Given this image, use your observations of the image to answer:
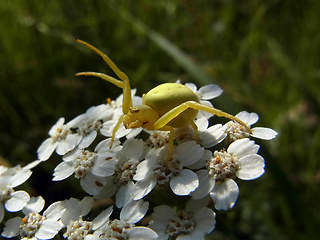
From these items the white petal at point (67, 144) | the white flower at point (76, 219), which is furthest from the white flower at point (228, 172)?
the white petal at point (67, 144)

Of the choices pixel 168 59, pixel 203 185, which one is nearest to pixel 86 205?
pixel 203 185

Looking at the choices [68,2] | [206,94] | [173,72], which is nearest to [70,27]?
[68,2]

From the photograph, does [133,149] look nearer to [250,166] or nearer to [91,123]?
[91,123]

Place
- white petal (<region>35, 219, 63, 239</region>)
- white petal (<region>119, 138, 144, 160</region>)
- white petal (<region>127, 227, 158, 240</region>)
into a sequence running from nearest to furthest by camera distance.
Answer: white petal (<region>127, 227, 158, 240</region>) < white petal (<region>35, 219, 63, 239</region>) < white petal (<region>119, 138, 144, 160</region>)

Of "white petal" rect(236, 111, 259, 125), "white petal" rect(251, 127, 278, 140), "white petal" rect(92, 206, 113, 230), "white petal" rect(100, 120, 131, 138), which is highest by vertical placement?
Answer: "white petal" rect(236, 111, 259, 125)

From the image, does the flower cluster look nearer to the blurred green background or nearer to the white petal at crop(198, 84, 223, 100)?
the white petal at crop(198, 84, 223, 100)

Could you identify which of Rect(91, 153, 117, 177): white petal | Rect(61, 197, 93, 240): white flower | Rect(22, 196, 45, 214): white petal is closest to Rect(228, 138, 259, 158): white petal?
Rect(91, 153, 117, 177): white petal
